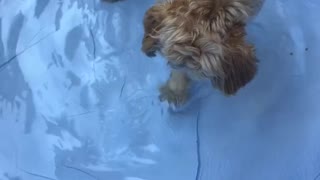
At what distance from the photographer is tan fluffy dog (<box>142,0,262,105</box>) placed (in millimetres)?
1785

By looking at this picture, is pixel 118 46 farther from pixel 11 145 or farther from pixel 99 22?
pixel 11 145

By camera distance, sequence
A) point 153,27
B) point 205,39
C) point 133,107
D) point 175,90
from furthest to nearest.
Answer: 1. point 133,107
2. point 175,90
3. point 153,27
4. point 205,39

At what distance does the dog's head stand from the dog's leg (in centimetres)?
44

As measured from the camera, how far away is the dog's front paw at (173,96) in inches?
96.6

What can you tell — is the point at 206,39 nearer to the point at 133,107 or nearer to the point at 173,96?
the point at 173,96

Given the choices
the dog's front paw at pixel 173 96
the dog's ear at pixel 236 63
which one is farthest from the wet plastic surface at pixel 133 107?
the dog's ear at pixel 236 63

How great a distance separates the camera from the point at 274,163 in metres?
2.47

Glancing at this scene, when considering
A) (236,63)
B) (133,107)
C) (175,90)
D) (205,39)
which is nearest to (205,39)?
(205,39)

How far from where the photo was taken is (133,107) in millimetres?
2588

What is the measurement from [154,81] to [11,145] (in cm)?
88

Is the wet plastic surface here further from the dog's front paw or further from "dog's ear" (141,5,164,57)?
"dog's ear" (141,5,164,57)

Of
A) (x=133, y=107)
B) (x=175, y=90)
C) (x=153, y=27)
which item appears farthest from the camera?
(x=133, y=107)

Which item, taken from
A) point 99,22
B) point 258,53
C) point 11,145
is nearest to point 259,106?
point 258,53

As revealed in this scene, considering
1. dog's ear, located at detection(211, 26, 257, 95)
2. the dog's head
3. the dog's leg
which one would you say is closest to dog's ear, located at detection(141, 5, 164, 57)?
the dog's head
